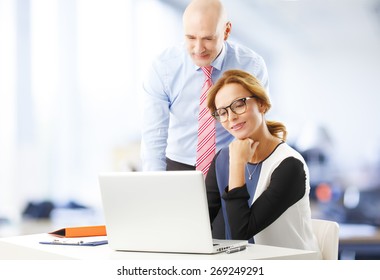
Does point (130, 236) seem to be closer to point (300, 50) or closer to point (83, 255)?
point (83, 255)

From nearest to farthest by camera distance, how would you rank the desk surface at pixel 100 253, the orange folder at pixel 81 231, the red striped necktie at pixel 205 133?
the desk surface at pixel 100 253 → the orange folder at pixel 81 231 → the red striped necktie at pixel 205 133

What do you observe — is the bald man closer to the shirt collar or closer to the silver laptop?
the shirt collar

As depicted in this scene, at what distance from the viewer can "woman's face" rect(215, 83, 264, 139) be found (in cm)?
307

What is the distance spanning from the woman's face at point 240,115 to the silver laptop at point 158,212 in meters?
0.95

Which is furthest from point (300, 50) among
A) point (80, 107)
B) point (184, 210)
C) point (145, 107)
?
point (184, 210)

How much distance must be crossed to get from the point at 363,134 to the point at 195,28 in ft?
3.49

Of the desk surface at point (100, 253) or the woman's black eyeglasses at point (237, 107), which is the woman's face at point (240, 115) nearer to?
the woman's black eyeglasses at point (237, 107)

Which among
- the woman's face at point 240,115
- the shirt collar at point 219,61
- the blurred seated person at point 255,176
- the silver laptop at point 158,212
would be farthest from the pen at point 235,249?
the shirt collar at point 219,61

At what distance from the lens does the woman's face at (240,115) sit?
307cm

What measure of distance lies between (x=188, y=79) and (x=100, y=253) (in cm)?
141

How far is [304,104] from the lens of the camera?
3711 mm

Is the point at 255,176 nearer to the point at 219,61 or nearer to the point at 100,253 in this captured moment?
the point at 219,61

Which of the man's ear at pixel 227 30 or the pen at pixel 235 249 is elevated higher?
the man's ear at pixel 227 30

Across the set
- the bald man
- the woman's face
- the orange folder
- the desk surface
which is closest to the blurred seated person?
the woman's face
